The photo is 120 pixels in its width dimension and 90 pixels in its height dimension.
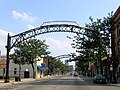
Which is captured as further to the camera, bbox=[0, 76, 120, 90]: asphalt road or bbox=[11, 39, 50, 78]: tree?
bbox=[11, 39, 50, 78]: tree

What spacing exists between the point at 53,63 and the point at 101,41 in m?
104

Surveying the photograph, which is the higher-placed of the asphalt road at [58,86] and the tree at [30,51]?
the tree at [30,51]

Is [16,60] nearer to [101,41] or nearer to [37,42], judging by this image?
[37,42]

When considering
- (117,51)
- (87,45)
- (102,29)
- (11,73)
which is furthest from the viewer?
(11,73)

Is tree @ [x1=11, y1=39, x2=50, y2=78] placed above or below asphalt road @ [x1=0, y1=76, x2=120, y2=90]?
above

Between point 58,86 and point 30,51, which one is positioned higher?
point 30,51

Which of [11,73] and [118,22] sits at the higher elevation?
[118,22]

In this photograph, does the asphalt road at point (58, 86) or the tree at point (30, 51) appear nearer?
the asphalt road at point (58, 86)

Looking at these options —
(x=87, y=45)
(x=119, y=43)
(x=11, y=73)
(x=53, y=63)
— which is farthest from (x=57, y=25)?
(x=53, y=63)

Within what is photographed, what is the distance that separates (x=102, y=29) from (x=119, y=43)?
10.4m

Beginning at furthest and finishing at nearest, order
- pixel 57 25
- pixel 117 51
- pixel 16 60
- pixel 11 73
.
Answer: pixel 11 73 → pixel 16 60 → pixel 117 51 → pixel 57 25

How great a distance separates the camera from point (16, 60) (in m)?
79.9

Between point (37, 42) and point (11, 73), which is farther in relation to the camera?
point (11, 73)

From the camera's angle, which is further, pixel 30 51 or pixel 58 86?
pixel 30 51
